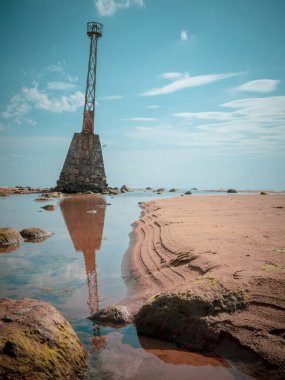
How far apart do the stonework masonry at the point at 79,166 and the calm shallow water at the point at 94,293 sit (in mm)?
23390

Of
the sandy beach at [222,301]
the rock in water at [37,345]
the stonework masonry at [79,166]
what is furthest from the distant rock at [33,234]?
the stonework masonry at [79,166]

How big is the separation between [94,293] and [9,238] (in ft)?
13.5

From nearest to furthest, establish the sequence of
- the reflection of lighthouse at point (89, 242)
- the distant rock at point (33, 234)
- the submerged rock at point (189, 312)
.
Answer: the submerged rock at point (189, 312), the reflection of lighthouse at point (89, 242), the distant rock at point (33, 234)

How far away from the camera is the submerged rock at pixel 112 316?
3.72m

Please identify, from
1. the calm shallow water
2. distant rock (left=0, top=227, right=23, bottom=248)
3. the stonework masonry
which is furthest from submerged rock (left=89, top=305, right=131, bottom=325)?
the stonework masonry

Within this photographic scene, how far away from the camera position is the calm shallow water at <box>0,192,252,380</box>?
2.79 meters

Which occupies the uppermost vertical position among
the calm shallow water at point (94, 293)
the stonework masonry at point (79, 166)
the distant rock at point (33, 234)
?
the stonework masonry at point (79, 166)

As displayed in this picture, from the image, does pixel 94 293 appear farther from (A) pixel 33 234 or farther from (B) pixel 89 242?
(A) pixel 33 234

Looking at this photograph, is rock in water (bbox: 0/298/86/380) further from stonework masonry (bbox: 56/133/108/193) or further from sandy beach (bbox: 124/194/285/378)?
stonework masonry (bbox: 56/133/108/193)

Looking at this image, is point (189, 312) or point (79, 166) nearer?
point (189, 312)

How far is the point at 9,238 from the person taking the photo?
7758 millimetres

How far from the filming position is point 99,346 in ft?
A: 10.4

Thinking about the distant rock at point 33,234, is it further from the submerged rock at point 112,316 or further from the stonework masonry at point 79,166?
the stonework masonry at point 79,166

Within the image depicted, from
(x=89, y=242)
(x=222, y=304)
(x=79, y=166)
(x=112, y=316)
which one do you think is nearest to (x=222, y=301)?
(x=222, y=304)
